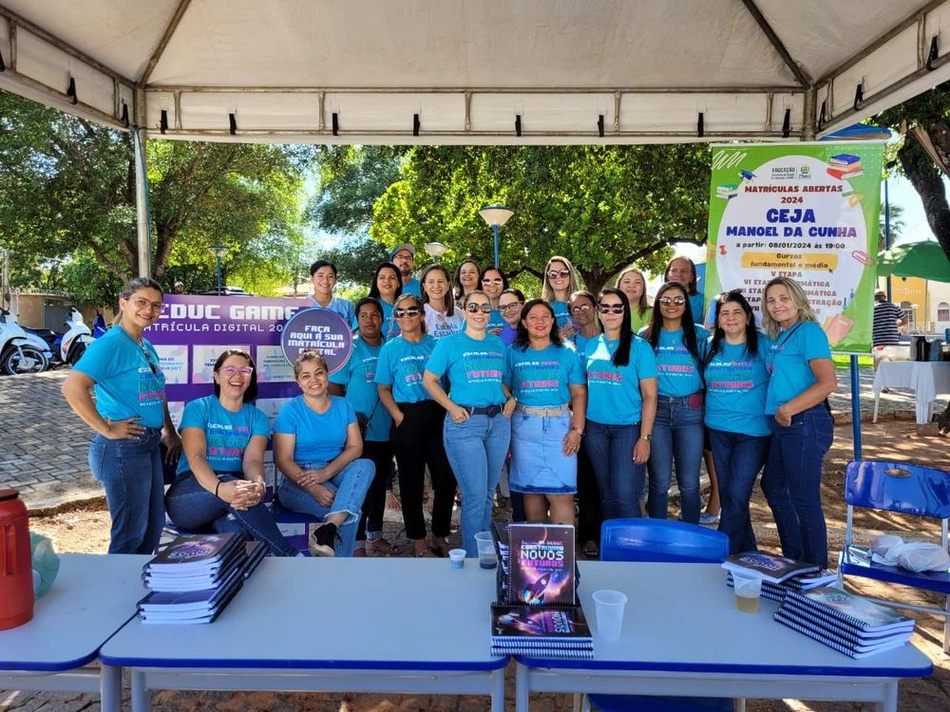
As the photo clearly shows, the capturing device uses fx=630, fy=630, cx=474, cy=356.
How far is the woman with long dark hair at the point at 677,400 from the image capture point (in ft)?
11.4

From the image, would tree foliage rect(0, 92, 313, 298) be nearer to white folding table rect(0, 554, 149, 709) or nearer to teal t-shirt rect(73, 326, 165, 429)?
teal t-shirt rect(73, 326, 165, 429)

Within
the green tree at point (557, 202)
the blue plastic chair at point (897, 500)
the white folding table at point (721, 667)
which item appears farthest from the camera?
the green tree at point (557, 202)

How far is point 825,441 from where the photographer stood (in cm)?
311

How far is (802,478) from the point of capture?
3.09m

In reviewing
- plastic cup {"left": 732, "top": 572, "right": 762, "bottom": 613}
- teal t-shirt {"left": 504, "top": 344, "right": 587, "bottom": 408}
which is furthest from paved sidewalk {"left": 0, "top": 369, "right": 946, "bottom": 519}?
plastic cup {"left": 732, "top": 572, "right": 762, "bottom": 613}

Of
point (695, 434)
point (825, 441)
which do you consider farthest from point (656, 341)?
point (825, 441)

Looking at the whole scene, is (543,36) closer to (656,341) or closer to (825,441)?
(656,341)

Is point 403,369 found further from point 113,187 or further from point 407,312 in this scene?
point 113,187

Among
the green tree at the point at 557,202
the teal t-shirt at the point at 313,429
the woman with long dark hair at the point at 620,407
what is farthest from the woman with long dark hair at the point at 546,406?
the green tree at the point at 557,202

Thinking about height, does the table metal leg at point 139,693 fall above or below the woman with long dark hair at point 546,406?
below

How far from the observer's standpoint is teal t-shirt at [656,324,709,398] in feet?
11.3

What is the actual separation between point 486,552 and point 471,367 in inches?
56.9

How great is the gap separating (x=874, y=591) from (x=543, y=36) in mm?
3665

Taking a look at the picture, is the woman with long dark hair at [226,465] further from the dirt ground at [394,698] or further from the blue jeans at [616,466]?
the blue jeans at [616,466]
